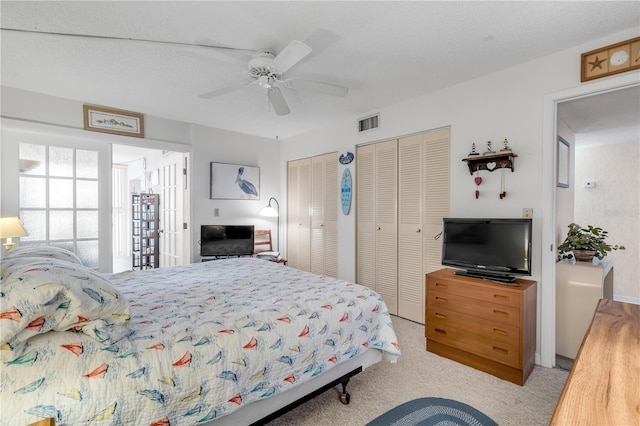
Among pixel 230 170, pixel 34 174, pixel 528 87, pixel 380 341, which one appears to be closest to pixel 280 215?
pixel 230 170

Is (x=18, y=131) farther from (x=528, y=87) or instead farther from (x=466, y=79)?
(x=528, y=87)

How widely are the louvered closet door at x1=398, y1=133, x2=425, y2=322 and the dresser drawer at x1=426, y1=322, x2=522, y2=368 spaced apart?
69cm

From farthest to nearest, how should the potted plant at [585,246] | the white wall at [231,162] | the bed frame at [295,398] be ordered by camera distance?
the white wall at [231,162], the potted plant at [585,246], the bed frame at [295,398]

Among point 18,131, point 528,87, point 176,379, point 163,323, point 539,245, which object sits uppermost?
point 528,87

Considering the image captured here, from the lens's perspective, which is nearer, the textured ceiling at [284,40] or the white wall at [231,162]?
the textured ceiling at [284,40]

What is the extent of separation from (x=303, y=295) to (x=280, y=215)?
11.0 feet

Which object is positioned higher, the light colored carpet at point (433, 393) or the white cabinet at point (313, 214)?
the white cabinet at point (313, 214)

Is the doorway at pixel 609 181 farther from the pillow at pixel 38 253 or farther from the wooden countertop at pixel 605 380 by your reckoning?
Answer: the pillow at pixel 38 253

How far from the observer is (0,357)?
994 mm

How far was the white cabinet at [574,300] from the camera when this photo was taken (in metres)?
2.47

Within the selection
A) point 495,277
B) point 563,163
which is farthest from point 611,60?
point 495,277

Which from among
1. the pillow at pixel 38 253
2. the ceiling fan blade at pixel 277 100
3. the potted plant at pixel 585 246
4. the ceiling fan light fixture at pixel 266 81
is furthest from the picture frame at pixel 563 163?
the pillow at pixel 38 253

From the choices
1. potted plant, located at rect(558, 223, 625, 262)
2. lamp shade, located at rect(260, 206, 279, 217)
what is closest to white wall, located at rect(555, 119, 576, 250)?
potted plant, located at rect(558, 223, 625, 262)

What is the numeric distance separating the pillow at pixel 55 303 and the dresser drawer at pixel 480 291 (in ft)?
7.58
